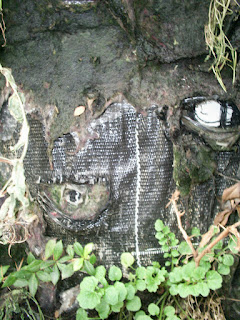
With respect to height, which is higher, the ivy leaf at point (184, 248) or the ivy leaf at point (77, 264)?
the ivy leaf at point (77, 264)

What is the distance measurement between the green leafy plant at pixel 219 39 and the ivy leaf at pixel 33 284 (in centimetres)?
98

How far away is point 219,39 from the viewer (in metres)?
1.18

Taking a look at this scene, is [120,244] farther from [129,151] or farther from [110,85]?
[110,85]

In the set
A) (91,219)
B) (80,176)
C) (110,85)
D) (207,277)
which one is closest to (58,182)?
(80,176)

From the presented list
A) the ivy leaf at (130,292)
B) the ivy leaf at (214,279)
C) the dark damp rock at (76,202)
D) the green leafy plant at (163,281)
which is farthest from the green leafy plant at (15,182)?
the ivy leaf at (214,279)

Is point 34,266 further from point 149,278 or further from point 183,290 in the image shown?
point 183,290

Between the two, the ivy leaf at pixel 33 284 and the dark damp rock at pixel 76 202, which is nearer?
the ivy leaf at pixel 33 284

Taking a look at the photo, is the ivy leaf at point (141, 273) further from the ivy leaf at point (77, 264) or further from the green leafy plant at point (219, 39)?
the green leafy plant at point (219, 39)

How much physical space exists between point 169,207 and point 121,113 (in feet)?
1.44

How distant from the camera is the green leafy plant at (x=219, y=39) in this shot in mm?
1141

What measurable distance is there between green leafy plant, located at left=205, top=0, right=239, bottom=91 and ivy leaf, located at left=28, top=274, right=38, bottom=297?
984mm

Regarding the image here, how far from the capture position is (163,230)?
1.36 meters

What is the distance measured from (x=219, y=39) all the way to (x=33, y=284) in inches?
43.6

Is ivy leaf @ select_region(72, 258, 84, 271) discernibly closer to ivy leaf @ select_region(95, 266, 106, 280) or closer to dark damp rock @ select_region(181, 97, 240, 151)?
ivy leaf @ select_region(95, 266, 106, 280)
